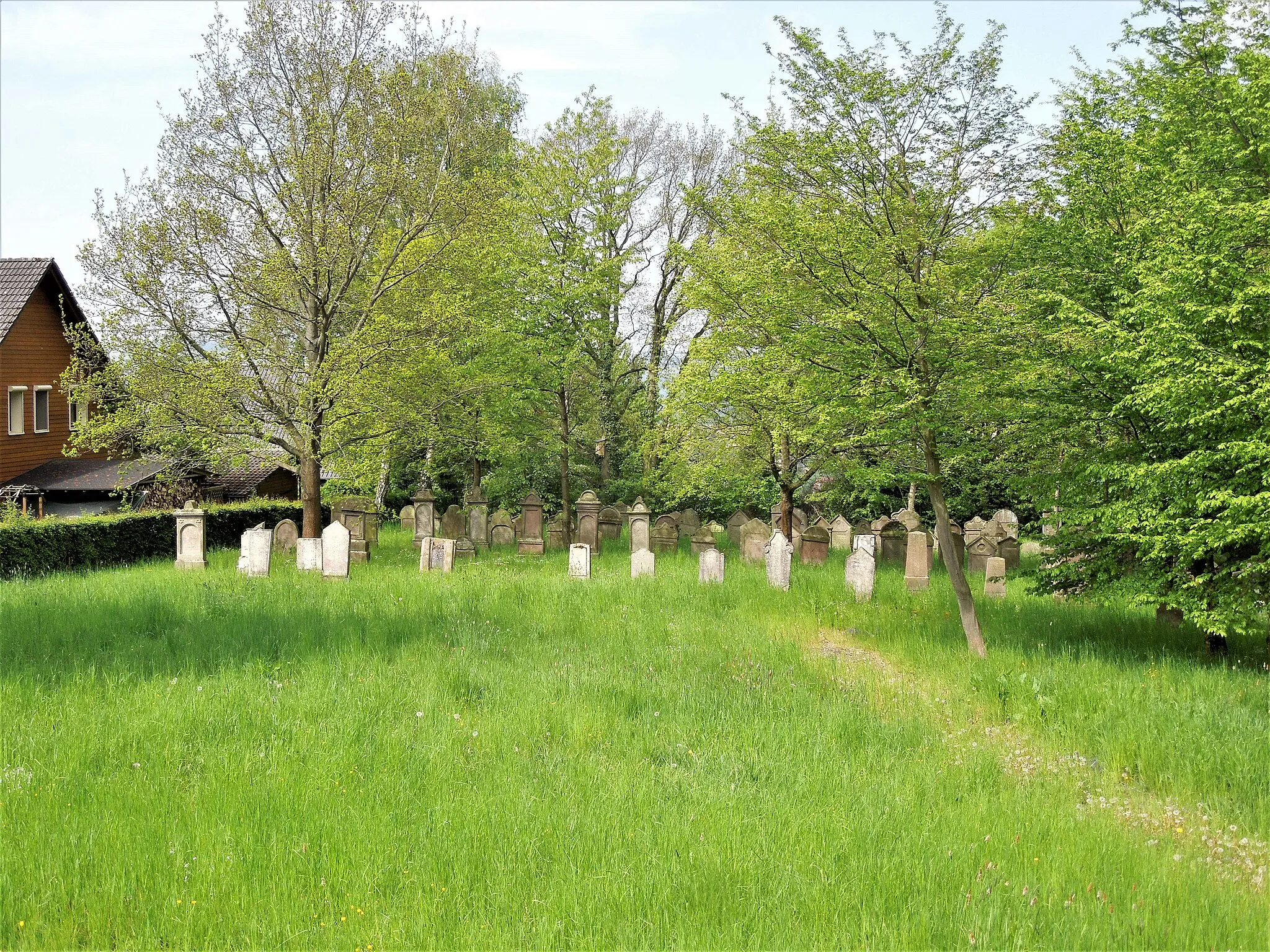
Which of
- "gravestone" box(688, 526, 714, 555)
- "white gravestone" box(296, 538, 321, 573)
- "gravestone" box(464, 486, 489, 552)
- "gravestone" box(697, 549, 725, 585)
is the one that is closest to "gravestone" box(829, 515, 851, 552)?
"gravestone" box(688, 526, 714, 555)

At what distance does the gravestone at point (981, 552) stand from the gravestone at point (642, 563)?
714cm

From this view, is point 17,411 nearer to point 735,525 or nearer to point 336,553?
point 336,553

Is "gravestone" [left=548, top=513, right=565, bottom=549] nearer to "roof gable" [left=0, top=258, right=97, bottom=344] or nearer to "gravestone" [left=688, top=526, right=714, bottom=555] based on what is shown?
"gravestone" [left=688, top=526, right=714, bottom=555]

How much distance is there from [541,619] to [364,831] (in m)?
6.27

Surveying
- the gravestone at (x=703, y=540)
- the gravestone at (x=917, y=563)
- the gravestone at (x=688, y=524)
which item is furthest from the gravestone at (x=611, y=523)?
the gravestone at (x=917, y=563)

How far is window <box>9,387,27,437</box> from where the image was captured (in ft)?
83.3

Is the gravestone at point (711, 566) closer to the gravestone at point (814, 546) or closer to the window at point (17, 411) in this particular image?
the gravestone at point (814, 546)

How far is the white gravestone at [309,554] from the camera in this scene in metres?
15.5

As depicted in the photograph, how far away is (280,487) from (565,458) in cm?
1738

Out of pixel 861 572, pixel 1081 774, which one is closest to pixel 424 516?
pixel 861 572

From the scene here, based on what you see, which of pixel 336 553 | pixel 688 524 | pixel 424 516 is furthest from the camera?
pixel 688 524

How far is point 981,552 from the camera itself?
1758cm

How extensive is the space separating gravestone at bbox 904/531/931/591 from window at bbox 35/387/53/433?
1050 inches

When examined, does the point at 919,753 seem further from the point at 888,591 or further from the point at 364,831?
the point at 888,591
